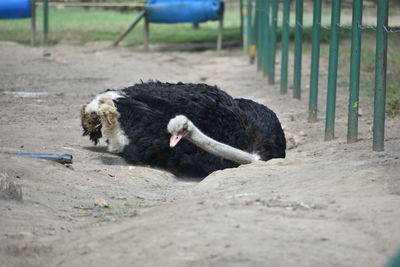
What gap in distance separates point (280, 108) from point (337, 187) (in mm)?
4568

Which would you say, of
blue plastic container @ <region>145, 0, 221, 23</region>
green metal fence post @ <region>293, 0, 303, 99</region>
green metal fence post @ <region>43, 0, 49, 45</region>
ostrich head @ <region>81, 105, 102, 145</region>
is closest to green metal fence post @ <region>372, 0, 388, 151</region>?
ostrich head @ <region>81, 105, 102, 145</region>

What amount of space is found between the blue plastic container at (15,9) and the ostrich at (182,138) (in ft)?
34.1

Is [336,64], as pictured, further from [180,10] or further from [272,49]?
[180,10]

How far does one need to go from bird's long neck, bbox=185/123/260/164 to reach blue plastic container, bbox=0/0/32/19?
11156 millimetres

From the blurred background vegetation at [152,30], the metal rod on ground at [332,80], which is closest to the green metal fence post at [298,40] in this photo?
the blurred background vegetation at [152,30]

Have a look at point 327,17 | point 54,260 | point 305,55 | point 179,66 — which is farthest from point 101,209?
point 327,17

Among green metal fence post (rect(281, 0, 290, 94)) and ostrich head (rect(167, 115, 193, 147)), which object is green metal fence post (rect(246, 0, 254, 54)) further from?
ostrich head (rect(167, 115, 193, 147))

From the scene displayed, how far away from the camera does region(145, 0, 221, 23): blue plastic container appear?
54.3 feet

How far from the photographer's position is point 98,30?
18891 mm

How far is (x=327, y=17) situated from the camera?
18.7 metres

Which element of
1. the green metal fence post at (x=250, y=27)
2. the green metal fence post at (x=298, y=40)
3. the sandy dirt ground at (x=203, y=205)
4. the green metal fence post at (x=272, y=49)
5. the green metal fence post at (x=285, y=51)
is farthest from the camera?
the green metal fence post at (x=250, y=27)

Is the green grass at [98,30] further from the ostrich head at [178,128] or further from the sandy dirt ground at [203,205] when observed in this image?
the ostrich head at [178,128]

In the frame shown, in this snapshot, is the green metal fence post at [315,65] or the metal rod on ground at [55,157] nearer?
the metal rod on ground at [55,157]

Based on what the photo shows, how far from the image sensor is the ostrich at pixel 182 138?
6.40 meters
